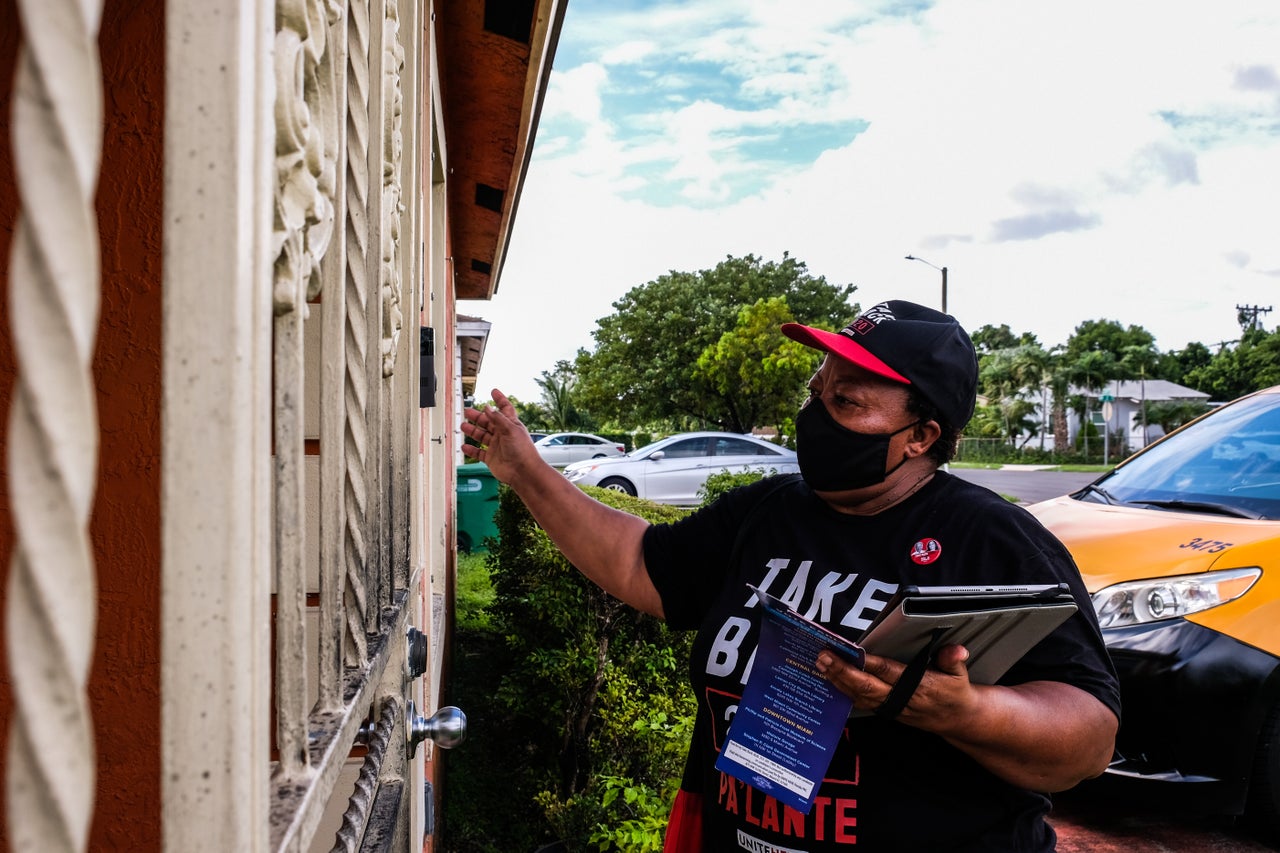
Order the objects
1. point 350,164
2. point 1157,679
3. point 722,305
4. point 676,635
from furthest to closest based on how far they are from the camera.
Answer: point 722,305
point 676,635
point 1157,679
point 350,164

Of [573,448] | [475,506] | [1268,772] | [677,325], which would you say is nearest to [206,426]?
[1268,772]

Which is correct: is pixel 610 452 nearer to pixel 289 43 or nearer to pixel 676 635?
pixel 676 635

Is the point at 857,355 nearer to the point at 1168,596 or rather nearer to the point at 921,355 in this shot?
the point at 921,355

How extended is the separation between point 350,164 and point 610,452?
102 feet

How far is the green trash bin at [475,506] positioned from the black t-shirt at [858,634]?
398 inches

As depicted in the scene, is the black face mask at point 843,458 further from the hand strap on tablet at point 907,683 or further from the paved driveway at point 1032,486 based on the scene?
the paved driveway at point 1032,486

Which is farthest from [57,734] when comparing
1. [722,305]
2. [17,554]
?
[722,305]

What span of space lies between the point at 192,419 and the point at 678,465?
15.6 metres

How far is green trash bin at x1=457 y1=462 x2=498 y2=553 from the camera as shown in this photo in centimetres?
1220

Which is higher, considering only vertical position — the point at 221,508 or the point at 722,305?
the point at 722,305

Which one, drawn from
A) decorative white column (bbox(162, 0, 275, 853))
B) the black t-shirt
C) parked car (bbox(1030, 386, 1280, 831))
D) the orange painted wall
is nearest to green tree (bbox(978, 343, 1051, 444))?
parked car (bbox(1030, 386, 1280, 831))

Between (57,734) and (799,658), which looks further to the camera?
(799,658)

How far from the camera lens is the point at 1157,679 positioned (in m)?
3.91

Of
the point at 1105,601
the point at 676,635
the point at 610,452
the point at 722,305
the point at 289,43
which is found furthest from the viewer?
the point at 722,305
